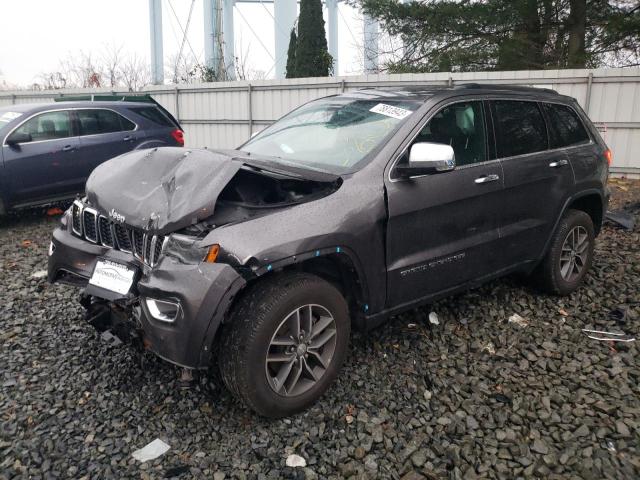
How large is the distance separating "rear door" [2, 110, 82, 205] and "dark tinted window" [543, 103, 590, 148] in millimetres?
6072

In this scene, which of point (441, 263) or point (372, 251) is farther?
point (441, 263)

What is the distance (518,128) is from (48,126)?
621cm

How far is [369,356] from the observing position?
3.44 metres

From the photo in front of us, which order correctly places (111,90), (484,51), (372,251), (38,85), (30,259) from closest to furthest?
(372,251) < (30,259) < (484,51) < (111,90) < (38,85)

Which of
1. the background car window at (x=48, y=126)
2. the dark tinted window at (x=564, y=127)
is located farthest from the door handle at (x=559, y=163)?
the background car window at (x=48, y=126)

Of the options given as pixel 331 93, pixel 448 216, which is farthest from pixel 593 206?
pixel 331 93

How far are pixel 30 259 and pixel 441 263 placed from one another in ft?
14.2

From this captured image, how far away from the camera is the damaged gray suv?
254cm

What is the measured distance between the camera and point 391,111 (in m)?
3.45

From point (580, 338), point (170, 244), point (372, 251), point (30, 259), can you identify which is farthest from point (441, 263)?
point (30, 259)

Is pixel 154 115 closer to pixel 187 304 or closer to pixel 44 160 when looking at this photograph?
pixel 44 160

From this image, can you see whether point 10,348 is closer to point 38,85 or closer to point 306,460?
point 306,460

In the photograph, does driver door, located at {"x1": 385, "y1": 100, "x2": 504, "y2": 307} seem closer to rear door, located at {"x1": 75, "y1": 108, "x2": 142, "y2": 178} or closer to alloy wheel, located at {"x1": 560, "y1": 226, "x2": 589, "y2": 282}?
alloy wheel, located at {"x1": 560, "y1": 226, "x2": 589, "y2": 282}

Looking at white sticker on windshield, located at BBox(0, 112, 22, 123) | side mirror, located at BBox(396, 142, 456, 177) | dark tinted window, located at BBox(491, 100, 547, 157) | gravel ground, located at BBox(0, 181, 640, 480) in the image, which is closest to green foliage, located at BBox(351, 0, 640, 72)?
dark tinted window, located at BBox(491, 100, 547, 157)
